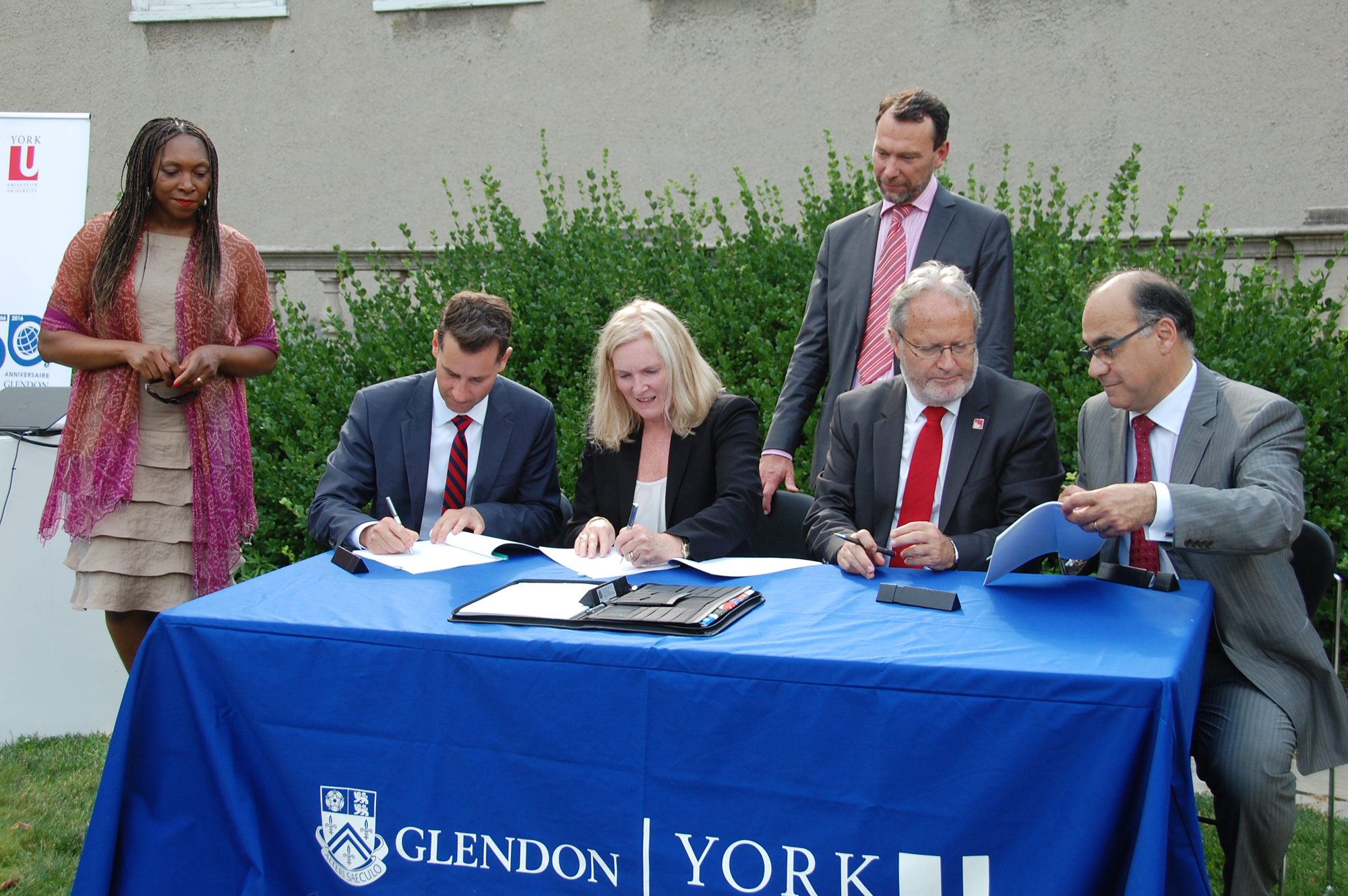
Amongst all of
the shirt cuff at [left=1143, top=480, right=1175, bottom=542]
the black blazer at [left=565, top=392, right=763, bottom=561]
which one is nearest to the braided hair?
the black blazer at [left=565, top=392, right=763, bottom=561]

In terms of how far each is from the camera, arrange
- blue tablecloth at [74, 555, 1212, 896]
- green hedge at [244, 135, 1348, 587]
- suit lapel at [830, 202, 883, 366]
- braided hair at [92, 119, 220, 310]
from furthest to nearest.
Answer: green hedge at [244, 135, 1348, 587], suit lapel at [830, 202, 883, 366], braided hair at [92, 119, 220, 310], blue tablecloth at [74, 555, 1212, 896]

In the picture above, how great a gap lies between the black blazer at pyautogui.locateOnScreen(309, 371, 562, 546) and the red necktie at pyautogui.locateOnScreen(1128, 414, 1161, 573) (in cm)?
165

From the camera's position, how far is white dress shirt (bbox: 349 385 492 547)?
313cm

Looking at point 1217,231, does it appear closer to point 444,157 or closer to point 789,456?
point 789,456

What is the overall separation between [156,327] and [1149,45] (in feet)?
21.1

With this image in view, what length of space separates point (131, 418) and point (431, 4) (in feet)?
20.1

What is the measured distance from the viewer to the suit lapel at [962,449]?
2652mm

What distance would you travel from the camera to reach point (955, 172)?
23.7 feet

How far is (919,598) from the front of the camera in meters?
2.04

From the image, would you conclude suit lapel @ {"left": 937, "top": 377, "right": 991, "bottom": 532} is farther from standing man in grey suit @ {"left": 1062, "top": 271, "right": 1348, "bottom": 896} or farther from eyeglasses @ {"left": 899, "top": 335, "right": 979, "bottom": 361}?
standing man in grey suit @ {"left": 1062, "top": 271, "right": 1348, "bottom": 896}

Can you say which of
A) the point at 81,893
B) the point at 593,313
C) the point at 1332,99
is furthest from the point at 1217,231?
the point at 81,893

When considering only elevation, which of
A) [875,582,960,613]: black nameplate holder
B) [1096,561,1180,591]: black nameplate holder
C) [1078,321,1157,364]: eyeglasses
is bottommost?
[875,582,960,613]: black nameplate holder

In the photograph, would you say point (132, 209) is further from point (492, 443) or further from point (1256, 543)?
point (1256, 543)

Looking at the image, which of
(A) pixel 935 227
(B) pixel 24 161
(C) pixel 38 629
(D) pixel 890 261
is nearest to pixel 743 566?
(D) pixel 890 261
